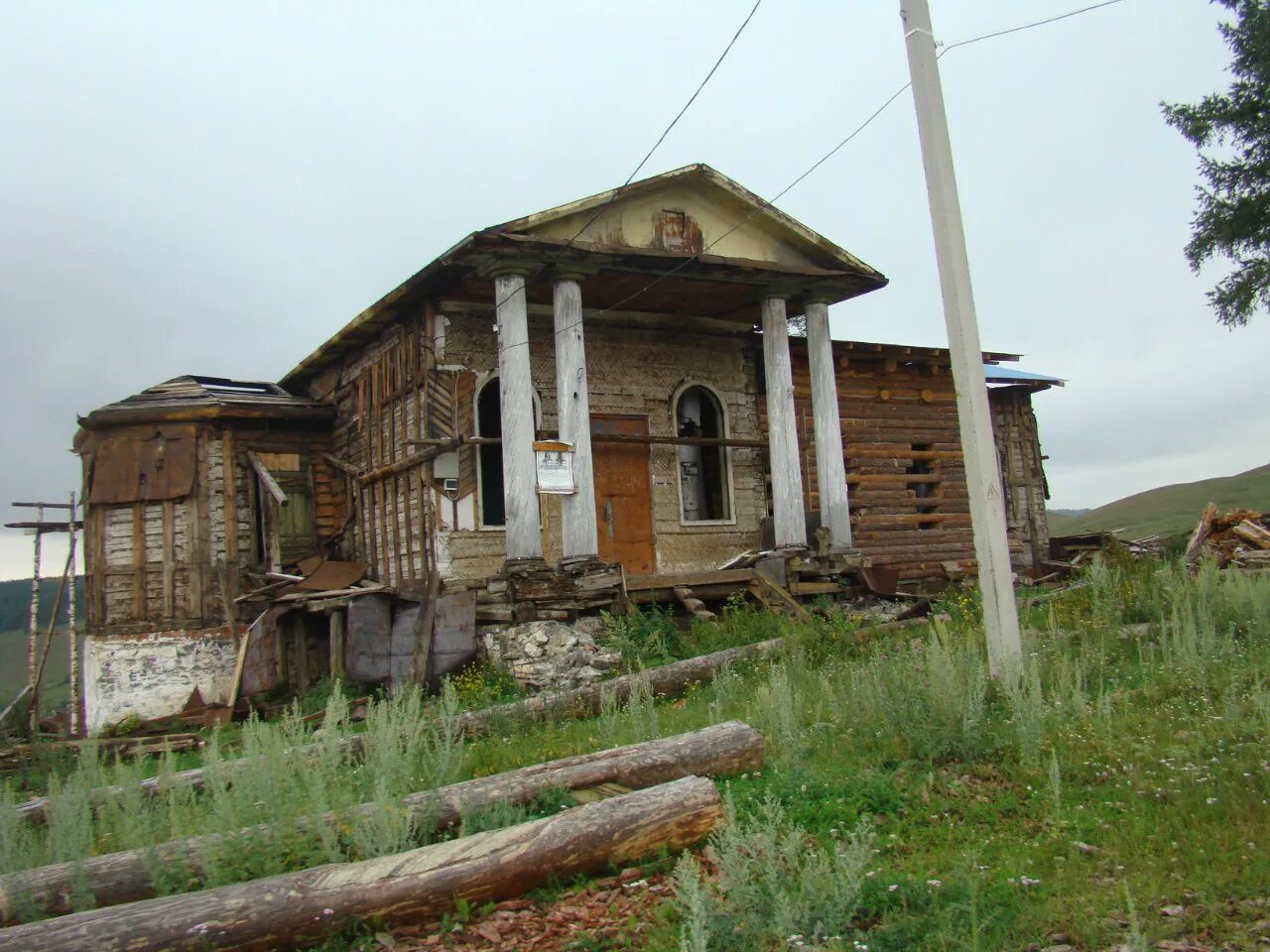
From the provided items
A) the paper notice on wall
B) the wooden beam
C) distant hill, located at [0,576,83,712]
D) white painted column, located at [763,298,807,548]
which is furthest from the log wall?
A: distant hill, located at [0,576,83,712]

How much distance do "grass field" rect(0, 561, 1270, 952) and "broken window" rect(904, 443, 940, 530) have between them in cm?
986

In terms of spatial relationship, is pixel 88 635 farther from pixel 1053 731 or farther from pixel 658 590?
pixel 1053 731

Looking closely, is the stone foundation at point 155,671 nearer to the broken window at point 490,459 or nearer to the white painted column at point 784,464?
the broken window at point 490,459

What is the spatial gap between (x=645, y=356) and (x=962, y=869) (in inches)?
473

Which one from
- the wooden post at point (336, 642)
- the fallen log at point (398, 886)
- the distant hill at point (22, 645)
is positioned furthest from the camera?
the distant hill at point (22, 645)

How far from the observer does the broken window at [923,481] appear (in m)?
18.0

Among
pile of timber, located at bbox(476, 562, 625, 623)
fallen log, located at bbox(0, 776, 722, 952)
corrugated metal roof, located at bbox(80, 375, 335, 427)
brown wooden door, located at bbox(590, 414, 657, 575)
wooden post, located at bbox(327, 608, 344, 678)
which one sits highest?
corrugated metal roof, located at bbox(80, 375, 335, 427)

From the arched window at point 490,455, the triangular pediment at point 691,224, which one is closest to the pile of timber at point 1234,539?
the triangular pediment at point 691,224

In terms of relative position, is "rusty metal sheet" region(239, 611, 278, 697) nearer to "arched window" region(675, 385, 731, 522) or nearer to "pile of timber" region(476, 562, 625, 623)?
"pile of timber" region(476, 562, 625, 623)

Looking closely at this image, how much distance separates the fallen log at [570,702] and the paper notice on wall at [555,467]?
2966mm

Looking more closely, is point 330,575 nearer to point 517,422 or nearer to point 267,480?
Result: point 267,480

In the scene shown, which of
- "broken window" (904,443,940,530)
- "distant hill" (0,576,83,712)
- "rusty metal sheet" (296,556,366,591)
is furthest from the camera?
"distant hill" (0,576,83,712)

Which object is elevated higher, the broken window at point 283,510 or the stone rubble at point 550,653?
the broken window at point 283,510

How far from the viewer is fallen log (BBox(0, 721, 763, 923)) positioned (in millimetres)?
4543
